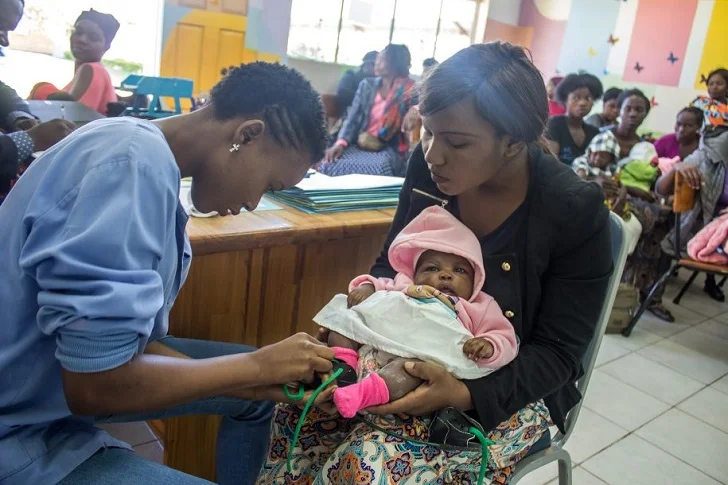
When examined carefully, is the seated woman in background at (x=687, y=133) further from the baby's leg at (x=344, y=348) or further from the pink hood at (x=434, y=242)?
the baby's leg at (x=344, y=348)

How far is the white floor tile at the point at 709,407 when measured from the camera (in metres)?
2.76

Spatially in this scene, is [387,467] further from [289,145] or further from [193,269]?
[193,269]

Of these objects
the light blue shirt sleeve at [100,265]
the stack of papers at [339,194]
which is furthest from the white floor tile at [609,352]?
the light blue shirt sleeve at [100,265]

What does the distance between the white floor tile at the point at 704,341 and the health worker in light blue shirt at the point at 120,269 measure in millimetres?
3191

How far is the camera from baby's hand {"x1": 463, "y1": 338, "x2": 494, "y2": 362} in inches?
46.5

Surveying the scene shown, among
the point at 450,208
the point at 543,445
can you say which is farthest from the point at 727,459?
the point at 450,208

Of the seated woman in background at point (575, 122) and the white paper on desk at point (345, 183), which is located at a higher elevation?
the seated woman in background at point (575, 122)

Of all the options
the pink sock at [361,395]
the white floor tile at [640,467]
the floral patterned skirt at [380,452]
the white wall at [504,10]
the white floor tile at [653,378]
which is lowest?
the white floor tile at [640,467]

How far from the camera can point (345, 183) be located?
1902mm

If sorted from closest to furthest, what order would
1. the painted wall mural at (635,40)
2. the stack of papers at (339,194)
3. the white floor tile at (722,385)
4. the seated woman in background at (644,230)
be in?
the stack of papers at (339,194) < the white floor tile at (722,385) < the seated woman in background at (644,230) < the painted wall mural at (635,40)

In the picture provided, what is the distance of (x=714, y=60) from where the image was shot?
5.70 metres

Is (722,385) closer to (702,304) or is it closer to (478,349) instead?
(702,304)

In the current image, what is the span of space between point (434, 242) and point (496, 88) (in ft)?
1.14

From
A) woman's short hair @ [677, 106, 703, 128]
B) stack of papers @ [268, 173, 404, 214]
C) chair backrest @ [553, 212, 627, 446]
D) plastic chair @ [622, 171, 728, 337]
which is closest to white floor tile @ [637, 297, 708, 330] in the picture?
plastic chair @ [622, 171, 728, 337]
